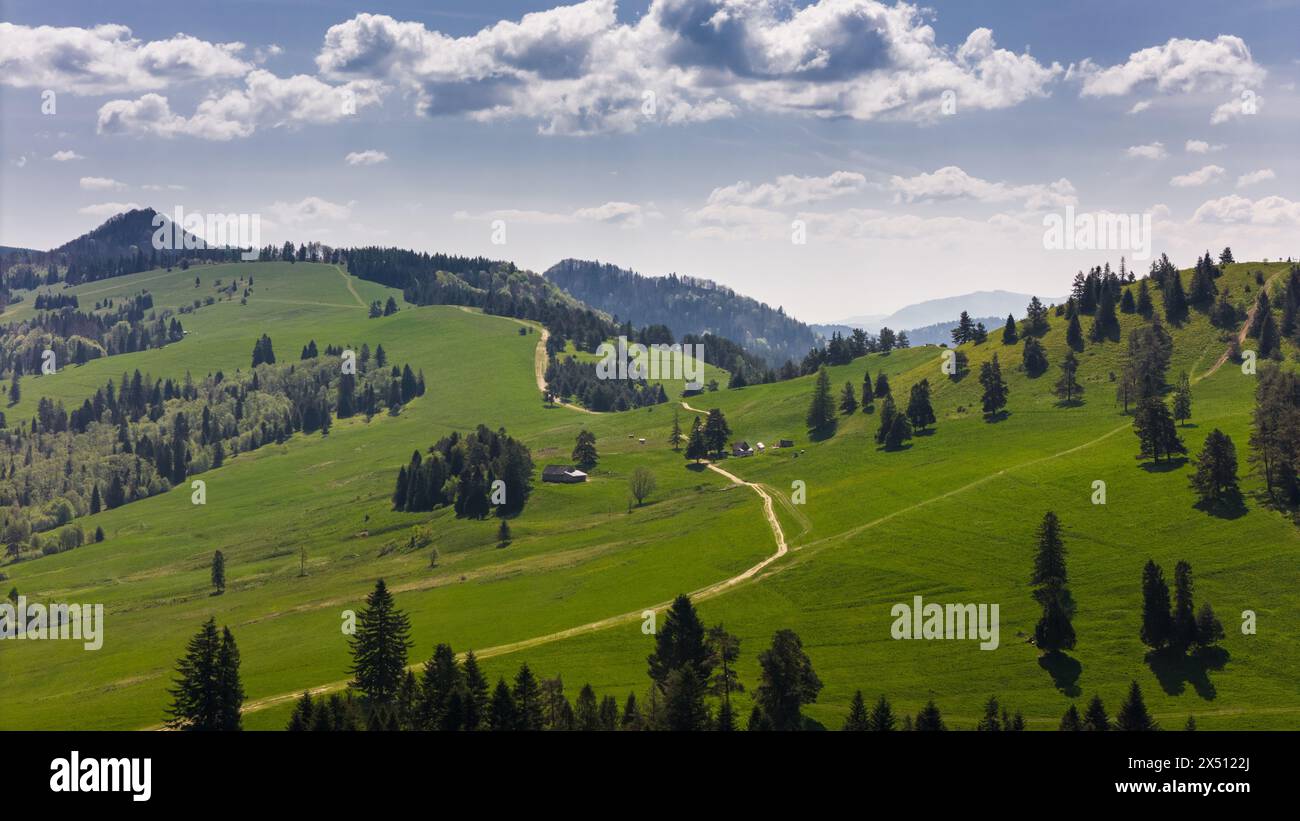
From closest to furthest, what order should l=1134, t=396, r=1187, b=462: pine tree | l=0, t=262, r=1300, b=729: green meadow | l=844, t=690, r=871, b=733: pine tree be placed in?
l=844, t=690, r=871, b=733: pine tree
l=0, t=262, r=1300, b=729: green meadow
l=1134, t=396, r=1187, b=462: pine tree

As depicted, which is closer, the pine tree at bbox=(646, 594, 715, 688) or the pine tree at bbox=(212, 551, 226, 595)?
the pine tree at bbox=(646, 594, 715, 688)

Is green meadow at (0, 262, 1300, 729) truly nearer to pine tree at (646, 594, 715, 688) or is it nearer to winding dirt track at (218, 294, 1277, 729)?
winding dirt track at (218, 294, 1277, 729)

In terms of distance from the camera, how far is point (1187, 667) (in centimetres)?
10488

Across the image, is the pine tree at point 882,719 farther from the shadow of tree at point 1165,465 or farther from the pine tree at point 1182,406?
the pine tree at point 1182,406

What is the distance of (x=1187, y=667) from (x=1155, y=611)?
7.02 meters

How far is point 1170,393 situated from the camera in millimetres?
188500

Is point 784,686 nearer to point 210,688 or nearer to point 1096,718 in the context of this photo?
point 1096,718

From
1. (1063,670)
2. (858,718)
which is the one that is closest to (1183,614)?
(1063,670)

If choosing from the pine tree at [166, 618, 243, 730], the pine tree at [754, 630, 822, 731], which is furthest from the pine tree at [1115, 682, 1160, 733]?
the pine tree at [166, 618, 243, 730]

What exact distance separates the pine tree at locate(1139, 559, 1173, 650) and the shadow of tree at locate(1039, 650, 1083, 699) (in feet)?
29.8

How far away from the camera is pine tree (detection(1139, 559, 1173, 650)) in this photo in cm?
10812

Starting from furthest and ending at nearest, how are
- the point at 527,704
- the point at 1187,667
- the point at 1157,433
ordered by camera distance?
1. the point at 1157,433
2. the point at 1187,667
3. the point at 527,704
